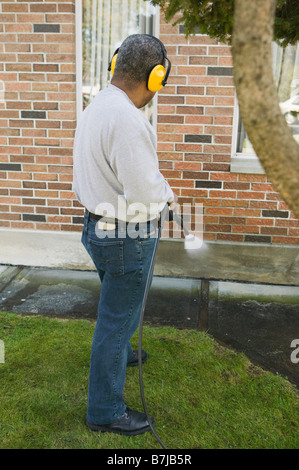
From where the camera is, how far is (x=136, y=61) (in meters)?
2.41

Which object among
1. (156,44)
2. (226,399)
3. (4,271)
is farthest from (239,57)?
(4,271)

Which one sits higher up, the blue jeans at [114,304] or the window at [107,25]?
the window at [107,25]

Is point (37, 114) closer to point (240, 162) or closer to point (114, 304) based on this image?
point (240, 162)

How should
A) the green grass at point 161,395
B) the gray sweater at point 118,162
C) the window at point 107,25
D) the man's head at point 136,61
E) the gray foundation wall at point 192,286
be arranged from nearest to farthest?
→ the gray sweater at point 118,162
the man's head at point 136,61
the green grass at point 161,395
the gray foundation wall at point 192,286
the window at point 107,25

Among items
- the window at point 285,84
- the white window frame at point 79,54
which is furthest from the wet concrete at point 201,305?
the white window frame at point 79,54

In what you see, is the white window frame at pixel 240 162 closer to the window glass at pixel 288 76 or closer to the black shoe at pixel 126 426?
the window glass at pixel 288 76

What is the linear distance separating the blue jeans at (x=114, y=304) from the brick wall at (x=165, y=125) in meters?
2.31

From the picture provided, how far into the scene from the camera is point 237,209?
15.9ft

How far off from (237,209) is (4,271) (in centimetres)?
259

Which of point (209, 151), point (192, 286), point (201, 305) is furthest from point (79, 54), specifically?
point (201, 305)

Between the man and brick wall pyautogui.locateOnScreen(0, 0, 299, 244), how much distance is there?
223 centimetres

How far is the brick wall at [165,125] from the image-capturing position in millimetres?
4613

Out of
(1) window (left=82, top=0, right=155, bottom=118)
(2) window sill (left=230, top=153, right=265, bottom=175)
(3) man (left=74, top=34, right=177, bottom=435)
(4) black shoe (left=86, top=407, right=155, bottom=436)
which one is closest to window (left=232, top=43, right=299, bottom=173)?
(2) window sill (left=230, top=153, right=265, bottom=175)

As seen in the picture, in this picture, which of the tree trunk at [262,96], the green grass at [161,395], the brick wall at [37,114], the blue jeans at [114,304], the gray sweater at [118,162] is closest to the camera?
the tree trunk at [262,96]
